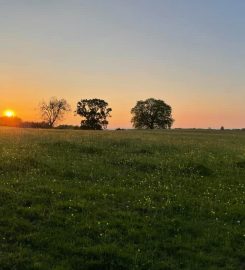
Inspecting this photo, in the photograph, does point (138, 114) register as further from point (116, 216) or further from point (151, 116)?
point (116, 216)

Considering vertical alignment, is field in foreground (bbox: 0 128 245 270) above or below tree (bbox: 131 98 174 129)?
below

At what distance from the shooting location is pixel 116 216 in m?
16.5

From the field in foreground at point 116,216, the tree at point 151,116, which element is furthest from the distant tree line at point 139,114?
the field in foreground at point 116,216

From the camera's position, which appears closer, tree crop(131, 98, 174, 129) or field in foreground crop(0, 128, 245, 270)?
field in foreground crop(0, 128, 245, 270)

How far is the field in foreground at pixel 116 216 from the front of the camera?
13.3m

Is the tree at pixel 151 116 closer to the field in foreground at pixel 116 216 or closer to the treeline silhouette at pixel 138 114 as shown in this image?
the treeline silhouette at pixel 138 114

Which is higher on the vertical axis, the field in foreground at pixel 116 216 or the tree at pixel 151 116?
the tree at pixel 151 116

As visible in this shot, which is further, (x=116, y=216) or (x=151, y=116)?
(x=151, y=116)

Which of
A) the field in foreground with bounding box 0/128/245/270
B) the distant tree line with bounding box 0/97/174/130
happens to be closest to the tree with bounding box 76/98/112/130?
the distant tree line with bounding box 0/97/174/130

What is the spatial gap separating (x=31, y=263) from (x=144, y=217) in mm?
5183

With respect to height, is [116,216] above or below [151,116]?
below

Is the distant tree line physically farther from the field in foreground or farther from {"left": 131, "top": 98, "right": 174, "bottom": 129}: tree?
the field in foreground

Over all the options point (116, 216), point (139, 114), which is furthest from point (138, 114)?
point (116, 216)

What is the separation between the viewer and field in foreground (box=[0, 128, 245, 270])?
13305mm
